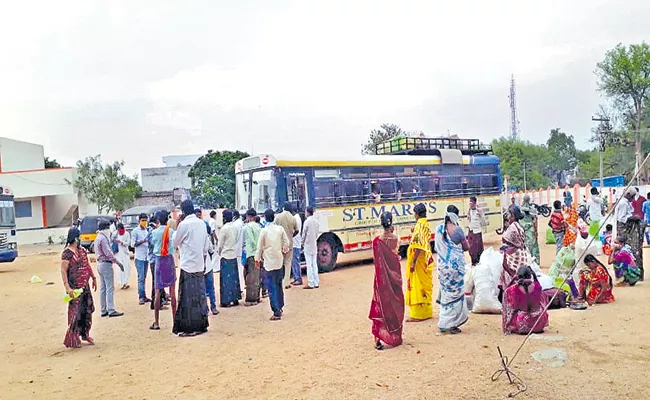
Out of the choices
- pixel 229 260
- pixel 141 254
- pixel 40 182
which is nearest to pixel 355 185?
pixel 229 260

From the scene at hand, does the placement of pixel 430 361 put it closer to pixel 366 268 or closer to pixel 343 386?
pixel 343 386

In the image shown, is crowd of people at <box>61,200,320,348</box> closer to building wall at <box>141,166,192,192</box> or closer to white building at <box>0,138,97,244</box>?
white building at <box>0,138,97,244</box>

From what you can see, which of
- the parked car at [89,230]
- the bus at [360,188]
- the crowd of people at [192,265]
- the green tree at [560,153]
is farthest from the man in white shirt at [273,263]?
the green tree at [560,153]

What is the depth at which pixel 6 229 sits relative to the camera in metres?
17.4

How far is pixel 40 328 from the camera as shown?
27.9 ft

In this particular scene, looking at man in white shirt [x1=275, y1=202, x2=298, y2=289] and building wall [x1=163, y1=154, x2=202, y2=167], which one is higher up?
building wall [x1=163, y1=154, x2=202, y2=167]

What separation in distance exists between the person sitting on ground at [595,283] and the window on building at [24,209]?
31.0 m

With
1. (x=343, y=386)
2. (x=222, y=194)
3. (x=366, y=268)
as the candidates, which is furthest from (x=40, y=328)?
(x=222, y=194)

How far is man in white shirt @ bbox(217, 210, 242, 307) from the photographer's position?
8797mm

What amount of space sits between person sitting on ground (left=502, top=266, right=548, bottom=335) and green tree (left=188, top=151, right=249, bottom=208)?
2586cm

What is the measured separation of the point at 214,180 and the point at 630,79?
2753 cm

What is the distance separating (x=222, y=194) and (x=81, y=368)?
26.2 m

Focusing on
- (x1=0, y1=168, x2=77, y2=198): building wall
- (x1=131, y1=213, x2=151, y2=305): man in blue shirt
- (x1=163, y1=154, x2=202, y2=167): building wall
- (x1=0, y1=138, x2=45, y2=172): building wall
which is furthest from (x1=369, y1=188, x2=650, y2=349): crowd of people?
(x1=163, y1=154, x2=202, y2=167): building wall

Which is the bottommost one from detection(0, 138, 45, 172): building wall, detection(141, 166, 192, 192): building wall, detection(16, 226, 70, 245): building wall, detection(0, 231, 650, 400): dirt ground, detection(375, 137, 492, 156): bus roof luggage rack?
detection(0, 231, 650, 400): dirt ground
